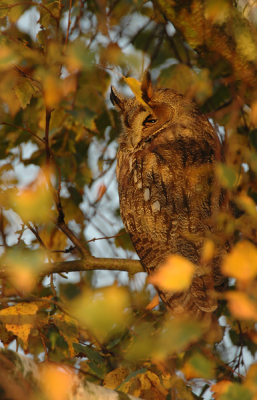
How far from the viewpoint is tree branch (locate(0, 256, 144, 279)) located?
178 cm

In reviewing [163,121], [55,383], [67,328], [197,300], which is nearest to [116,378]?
[67,328]

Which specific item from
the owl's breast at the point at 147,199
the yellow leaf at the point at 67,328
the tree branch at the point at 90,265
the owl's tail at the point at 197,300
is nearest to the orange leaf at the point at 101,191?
the owl's breast at the point at 147,199

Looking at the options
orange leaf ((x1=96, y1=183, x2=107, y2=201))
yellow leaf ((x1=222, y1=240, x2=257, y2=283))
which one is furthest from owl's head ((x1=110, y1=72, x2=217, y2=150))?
yellow leaf ((x1=222, y1=240, x2=257, y2=283))

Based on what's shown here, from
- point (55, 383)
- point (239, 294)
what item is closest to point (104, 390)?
point (55, 383)

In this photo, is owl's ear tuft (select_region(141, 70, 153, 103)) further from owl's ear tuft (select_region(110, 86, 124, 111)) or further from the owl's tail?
the owl's tail

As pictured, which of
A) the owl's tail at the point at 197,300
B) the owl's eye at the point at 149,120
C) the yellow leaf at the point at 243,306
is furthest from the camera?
the owl's eye at the point at 149,120

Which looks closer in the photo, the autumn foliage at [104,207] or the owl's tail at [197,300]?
the autumn foliage at [104,207]

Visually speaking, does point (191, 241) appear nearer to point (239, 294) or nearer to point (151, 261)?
point (151, 261)

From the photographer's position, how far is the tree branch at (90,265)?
1.78 meters

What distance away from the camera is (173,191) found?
194 centimetres

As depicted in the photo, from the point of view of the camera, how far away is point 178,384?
4.72 feet

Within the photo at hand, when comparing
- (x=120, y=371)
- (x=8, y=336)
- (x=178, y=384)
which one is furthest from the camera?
(x=8, y=336)

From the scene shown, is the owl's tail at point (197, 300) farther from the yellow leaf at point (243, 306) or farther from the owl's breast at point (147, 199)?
the yellow leaf at point (243, 306)

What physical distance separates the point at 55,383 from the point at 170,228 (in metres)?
1.12
